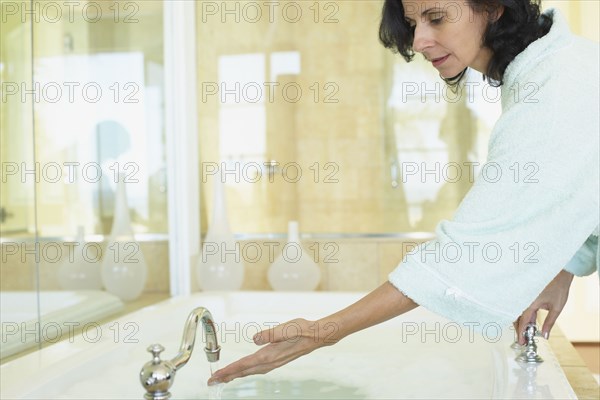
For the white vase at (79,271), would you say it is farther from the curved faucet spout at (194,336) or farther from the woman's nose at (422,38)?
the woman's nose at (422,38)

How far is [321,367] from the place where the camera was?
1.96 meters

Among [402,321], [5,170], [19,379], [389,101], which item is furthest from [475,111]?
[19,379]

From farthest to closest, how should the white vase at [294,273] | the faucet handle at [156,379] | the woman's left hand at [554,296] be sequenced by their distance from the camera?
1. the white vase at [294,273]
2. the woman's left hand at [554,296]
3. the faucet handle at [156,379]

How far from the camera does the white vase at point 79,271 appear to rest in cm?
218

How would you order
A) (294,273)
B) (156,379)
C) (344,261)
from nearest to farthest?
(156,379) → (294,273) → (344,261)

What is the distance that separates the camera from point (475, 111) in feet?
11.0

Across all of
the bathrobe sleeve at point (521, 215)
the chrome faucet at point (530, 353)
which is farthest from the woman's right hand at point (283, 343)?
the chrome faucet at point (530, 353)

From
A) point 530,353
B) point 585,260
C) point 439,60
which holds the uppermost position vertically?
point 439,60

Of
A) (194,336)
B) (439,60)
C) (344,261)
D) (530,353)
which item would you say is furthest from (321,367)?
(344,261)

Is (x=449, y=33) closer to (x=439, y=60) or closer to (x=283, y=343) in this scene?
(x=439, y=60)

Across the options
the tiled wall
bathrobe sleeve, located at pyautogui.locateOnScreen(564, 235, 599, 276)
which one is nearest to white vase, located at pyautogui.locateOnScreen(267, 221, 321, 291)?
the tiled wall

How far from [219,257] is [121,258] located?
1.65 ft

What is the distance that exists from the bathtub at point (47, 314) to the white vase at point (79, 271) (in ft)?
0.08

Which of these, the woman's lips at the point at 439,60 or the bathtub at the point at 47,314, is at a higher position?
the woman's lips at the point at 439,60
